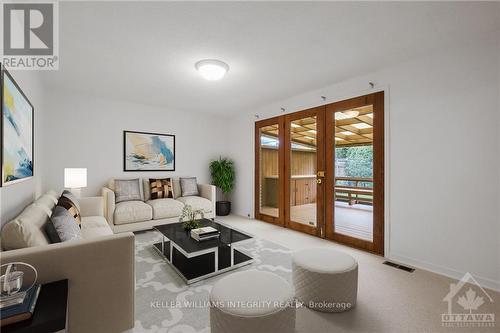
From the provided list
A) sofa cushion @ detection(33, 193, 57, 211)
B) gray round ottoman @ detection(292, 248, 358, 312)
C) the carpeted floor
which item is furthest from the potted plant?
gray round ottoman @ detection(292, 248, 358, 312)

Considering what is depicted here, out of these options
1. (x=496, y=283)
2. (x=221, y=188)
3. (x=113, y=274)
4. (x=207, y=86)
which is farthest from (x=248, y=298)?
(x=221, y=188)

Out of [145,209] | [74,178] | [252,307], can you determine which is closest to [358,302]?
[252,307]

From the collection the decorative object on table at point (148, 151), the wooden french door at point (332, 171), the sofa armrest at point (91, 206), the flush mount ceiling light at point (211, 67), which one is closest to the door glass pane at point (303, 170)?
the wooden french door at point (332, 171)

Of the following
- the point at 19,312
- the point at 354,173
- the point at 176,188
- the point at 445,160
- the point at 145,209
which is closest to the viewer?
the point at 19,312

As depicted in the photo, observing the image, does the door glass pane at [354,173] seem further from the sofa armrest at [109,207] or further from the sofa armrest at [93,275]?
the sofa armrest at [109,207]

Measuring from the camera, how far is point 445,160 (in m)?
2.50

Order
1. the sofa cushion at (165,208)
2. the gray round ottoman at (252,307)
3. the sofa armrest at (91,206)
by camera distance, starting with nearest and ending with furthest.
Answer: the gray round ottoman at (252,307) → the sofa armrest at (91,206) → the sofa cushion at (165,208)

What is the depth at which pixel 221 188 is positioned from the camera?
5672 millimetres

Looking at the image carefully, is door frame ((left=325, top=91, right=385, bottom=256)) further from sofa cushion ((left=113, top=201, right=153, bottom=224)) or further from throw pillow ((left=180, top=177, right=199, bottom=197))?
sofa cushion ((left=113, top=201, right=153, bottom=224))

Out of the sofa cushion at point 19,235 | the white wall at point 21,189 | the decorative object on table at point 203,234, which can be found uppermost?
the white wall at point 21,189

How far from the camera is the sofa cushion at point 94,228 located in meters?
2.45

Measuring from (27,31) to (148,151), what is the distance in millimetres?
2836

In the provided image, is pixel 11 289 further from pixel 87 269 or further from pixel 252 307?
pixel 252 307

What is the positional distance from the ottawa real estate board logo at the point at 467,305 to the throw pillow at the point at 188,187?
420 cm
